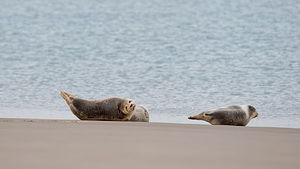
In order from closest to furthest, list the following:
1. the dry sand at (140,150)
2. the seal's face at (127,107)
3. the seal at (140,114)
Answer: the dry sand at (140,150) → the seal's face at (127,107) → the seal at (140,114)

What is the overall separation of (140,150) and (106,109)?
3009mm

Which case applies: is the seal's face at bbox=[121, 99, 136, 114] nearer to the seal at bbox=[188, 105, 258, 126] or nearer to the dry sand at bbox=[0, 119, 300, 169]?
the seal at bbox=[188, 105, 258, 126]

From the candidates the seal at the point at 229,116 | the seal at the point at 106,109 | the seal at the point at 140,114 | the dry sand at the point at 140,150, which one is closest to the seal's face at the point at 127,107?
the seal at the point at 106,109

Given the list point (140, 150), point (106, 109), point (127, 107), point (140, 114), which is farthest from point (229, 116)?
point (140, 150)

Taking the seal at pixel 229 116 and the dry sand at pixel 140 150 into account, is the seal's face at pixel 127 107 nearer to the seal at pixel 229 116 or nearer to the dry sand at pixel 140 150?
the seal at pixel 229 116

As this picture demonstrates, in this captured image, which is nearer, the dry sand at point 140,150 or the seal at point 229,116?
the dry sand at point 140,150

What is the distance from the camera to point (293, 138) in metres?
3.94

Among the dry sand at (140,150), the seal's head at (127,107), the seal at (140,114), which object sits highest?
the dry sand at (140,150)

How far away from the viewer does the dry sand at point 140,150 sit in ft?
8.22

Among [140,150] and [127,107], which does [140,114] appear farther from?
[140,150]

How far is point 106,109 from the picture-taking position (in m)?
5.93

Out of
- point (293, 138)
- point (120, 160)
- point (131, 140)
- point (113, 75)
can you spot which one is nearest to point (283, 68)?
point (113, 75)

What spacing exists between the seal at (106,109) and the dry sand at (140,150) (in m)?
1.86

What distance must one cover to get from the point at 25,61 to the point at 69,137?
8.58 m
